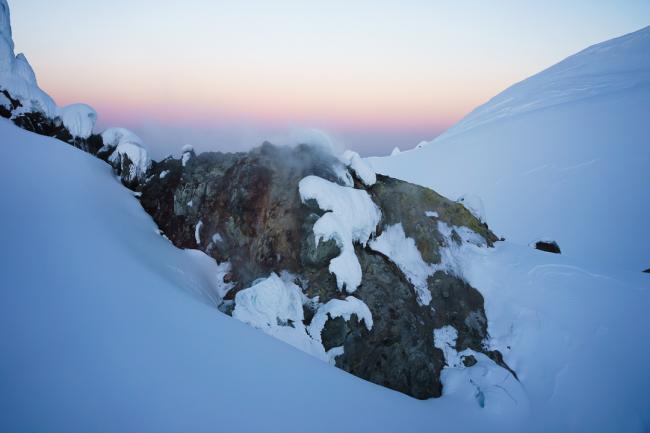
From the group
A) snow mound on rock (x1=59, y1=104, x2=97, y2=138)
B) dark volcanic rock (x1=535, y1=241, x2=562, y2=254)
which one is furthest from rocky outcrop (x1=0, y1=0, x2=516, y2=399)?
dark volcanic rock (x1=535, y1=241, x2=562, y2=254)

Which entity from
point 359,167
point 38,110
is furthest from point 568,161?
point 38,110

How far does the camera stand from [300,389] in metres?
5.60

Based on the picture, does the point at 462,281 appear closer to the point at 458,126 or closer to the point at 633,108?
the point at 633,108

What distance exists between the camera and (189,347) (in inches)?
217

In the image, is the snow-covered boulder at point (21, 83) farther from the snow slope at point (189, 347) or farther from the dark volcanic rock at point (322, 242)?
the dark volcanic rock at point (322, 242)

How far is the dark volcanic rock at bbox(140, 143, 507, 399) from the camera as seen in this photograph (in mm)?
9672

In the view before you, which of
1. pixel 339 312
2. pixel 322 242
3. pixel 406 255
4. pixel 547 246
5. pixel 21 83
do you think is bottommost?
pixel 547 246

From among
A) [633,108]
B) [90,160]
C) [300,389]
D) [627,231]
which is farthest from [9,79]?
[633,108]

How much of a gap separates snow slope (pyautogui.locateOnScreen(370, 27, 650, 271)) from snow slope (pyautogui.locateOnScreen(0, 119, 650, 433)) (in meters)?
16.6

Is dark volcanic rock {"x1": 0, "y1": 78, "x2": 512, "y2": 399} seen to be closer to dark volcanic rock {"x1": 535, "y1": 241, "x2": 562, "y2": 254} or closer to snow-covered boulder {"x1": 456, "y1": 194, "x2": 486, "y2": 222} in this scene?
snow-covered boulder {"x1": 456, "y1": 194, "x2": 486, "y2": 222}

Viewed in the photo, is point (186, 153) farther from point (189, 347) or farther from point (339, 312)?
point (189, 347)

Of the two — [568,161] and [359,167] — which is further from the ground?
[359,167]

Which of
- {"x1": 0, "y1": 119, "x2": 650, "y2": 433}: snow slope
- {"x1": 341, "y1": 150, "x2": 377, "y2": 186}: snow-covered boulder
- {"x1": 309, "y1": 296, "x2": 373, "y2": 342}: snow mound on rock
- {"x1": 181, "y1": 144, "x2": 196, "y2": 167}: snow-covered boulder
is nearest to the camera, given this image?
{"x1": 0, "y1": 119, "x2": 650, "y2": 433}: snow slope

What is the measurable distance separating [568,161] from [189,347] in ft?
142
